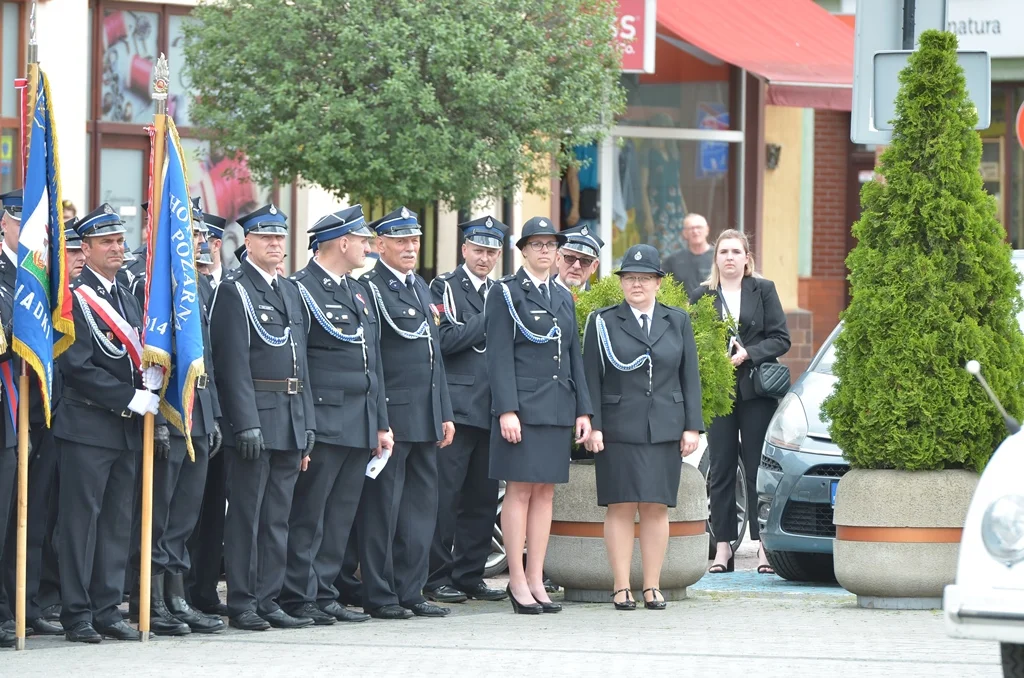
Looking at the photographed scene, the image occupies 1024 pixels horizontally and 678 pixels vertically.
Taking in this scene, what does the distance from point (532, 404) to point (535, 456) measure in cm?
27

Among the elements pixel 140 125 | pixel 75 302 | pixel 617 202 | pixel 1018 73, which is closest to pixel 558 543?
pixel 75 302

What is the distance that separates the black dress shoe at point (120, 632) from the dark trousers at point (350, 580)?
1724mm

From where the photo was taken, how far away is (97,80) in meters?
19.4

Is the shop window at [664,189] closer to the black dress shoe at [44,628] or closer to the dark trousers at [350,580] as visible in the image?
the dark trousers at [350,580]

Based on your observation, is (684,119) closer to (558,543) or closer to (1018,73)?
(1018,73)

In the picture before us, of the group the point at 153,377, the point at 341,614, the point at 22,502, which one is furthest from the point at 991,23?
the point at 22,502

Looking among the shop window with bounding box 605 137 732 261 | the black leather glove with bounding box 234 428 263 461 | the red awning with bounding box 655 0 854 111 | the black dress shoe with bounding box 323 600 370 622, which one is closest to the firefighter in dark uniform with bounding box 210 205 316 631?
the black leather glove with bounding box 234 428 263 461

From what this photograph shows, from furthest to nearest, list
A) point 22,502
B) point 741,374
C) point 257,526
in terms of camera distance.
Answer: point 741,374 < point 257,526 < point 22,502

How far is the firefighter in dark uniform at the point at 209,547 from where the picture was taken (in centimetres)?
1047

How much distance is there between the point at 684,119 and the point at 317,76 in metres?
7.78

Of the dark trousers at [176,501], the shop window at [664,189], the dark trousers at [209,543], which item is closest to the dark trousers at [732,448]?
the dark trousers at [209,543]

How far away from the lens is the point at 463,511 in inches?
466

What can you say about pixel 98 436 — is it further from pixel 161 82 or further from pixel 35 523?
pixel 161 82

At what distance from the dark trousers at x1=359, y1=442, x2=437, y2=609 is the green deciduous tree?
5.95 metres
